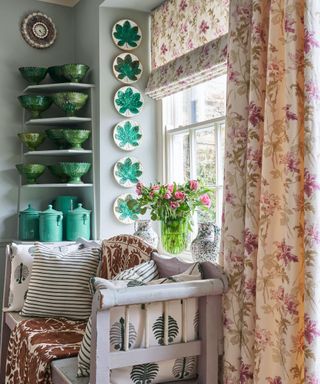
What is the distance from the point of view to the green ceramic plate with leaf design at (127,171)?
3.25 metres

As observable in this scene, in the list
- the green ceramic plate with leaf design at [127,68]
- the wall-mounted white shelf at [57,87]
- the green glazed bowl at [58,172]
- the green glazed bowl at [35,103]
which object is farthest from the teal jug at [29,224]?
the green ceramic plate with leaf design at [127,68]

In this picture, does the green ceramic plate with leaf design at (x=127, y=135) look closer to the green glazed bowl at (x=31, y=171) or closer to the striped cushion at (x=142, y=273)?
the green glazed bowl at (x=31, y=171)

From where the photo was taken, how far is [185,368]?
5.90 feet

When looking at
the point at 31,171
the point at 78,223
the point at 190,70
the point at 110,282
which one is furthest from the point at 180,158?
the point at 110,282

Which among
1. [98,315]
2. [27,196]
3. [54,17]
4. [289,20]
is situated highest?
[54,17]

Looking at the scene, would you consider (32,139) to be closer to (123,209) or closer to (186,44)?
(123,209)

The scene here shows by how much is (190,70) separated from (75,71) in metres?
0.93

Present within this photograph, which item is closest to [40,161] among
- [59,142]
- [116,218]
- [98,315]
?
[59,142]

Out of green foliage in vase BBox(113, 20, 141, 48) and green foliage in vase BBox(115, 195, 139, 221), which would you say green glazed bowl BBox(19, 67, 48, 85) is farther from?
green foliage in vase BBox(115, 195, 139, 221)

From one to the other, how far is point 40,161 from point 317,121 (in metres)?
2.43

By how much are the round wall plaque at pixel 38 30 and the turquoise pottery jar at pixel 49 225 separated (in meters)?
1.23

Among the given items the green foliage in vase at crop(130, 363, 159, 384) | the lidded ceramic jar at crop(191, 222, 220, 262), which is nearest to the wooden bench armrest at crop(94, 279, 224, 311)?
the green foliage in vase at crop(130, 363, 159, 384)

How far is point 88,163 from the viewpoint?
3328 mm

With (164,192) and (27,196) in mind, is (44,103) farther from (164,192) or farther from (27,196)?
(164,192)
